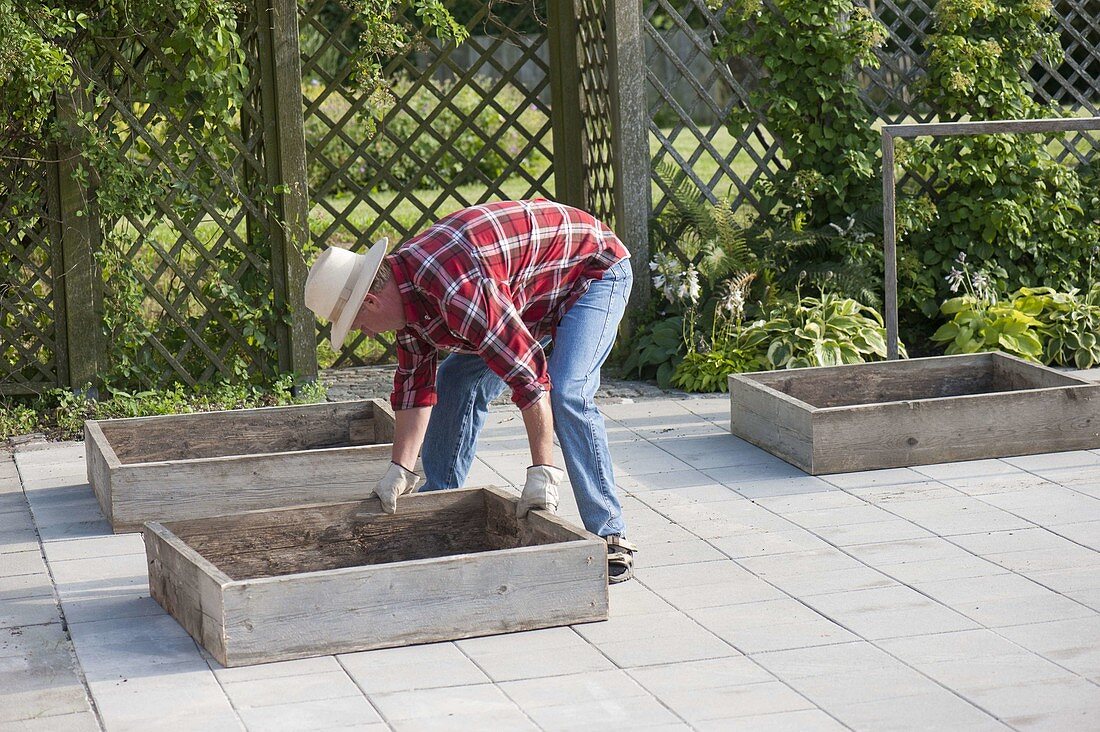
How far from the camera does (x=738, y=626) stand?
11.6ft

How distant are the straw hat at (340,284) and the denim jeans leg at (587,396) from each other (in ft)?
2.02

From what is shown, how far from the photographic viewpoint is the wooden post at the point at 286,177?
6176 mm

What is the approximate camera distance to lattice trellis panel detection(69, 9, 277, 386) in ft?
20.1

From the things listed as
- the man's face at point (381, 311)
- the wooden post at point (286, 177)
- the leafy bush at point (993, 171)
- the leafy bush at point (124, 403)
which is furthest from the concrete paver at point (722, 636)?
the leafy bush at point (993, 171)

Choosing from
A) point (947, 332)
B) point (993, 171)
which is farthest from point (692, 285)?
point (993, 171)

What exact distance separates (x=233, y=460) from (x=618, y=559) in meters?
1.50

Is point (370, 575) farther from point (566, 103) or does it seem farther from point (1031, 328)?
point (1031, 328)

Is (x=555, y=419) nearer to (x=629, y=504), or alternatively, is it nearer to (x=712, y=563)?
(x=712, y=563)

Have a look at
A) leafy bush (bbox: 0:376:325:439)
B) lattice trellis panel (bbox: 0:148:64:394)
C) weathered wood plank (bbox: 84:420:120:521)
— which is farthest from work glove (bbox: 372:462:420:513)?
lattice trellis panel (bbox: 0:148:64:394)

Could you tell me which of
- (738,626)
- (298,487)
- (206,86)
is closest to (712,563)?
(738,626)

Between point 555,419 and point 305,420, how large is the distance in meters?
1.80

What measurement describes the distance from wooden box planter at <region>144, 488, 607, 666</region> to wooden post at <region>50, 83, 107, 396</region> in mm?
2655

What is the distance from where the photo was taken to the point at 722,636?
3.46m

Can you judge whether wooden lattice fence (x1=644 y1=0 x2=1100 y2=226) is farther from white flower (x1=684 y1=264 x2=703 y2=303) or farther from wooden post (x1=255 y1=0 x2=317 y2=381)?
wooden post (x1=255 y1=0 x2=317 y2=381)
